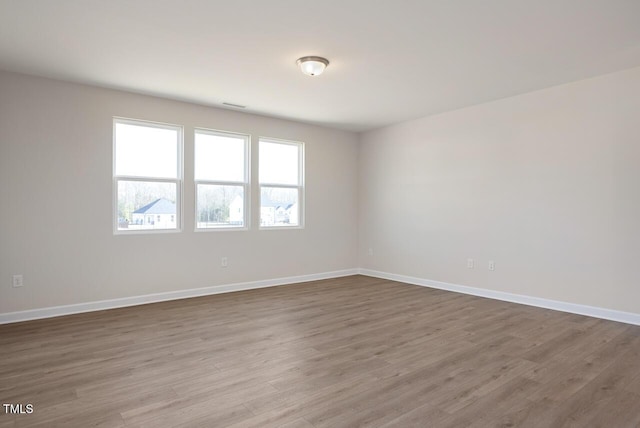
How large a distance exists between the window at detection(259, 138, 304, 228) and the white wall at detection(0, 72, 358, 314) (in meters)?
0.22

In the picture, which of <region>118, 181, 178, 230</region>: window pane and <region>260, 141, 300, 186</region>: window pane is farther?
<region>260, 141, 300, 186</region>: window pane

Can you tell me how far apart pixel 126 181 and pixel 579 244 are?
5319 millimetres

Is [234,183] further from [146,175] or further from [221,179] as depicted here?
[146,175]

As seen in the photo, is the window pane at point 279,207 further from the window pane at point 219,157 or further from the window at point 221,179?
the window pane at point 219,157

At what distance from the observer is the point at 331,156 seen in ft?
21.3

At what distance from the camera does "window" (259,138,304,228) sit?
577 centimetres

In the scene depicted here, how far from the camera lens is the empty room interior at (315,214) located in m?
2.43

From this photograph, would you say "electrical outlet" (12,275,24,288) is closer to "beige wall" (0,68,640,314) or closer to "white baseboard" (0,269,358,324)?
"beige wall" (0,68,640,314)

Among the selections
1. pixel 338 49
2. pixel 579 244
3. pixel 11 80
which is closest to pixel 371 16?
pixel 338 49

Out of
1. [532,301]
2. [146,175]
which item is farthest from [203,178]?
[532,301]

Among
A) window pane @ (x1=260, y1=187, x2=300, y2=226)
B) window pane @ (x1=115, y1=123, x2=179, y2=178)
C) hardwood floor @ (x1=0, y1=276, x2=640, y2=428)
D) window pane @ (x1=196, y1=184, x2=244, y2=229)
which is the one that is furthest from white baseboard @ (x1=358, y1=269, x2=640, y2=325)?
window pane @ (x1=115, y1=123, x2=179, y2=178)

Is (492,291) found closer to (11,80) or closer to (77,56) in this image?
(77,56)

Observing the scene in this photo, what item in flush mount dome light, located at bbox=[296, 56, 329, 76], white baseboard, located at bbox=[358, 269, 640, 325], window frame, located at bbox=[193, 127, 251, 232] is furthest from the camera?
Answer: window frame, located at bbox=[193, 127, 251, 232]

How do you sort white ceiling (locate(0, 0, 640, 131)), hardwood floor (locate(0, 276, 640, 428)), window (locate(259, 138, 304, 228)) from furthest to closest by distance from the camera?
1. window (locate(259, 138, 304, 228))
2. white ceiling (locate(0, 0, 640, 131))
3. hardwood floor (locate(0, 276, 640, 428))
